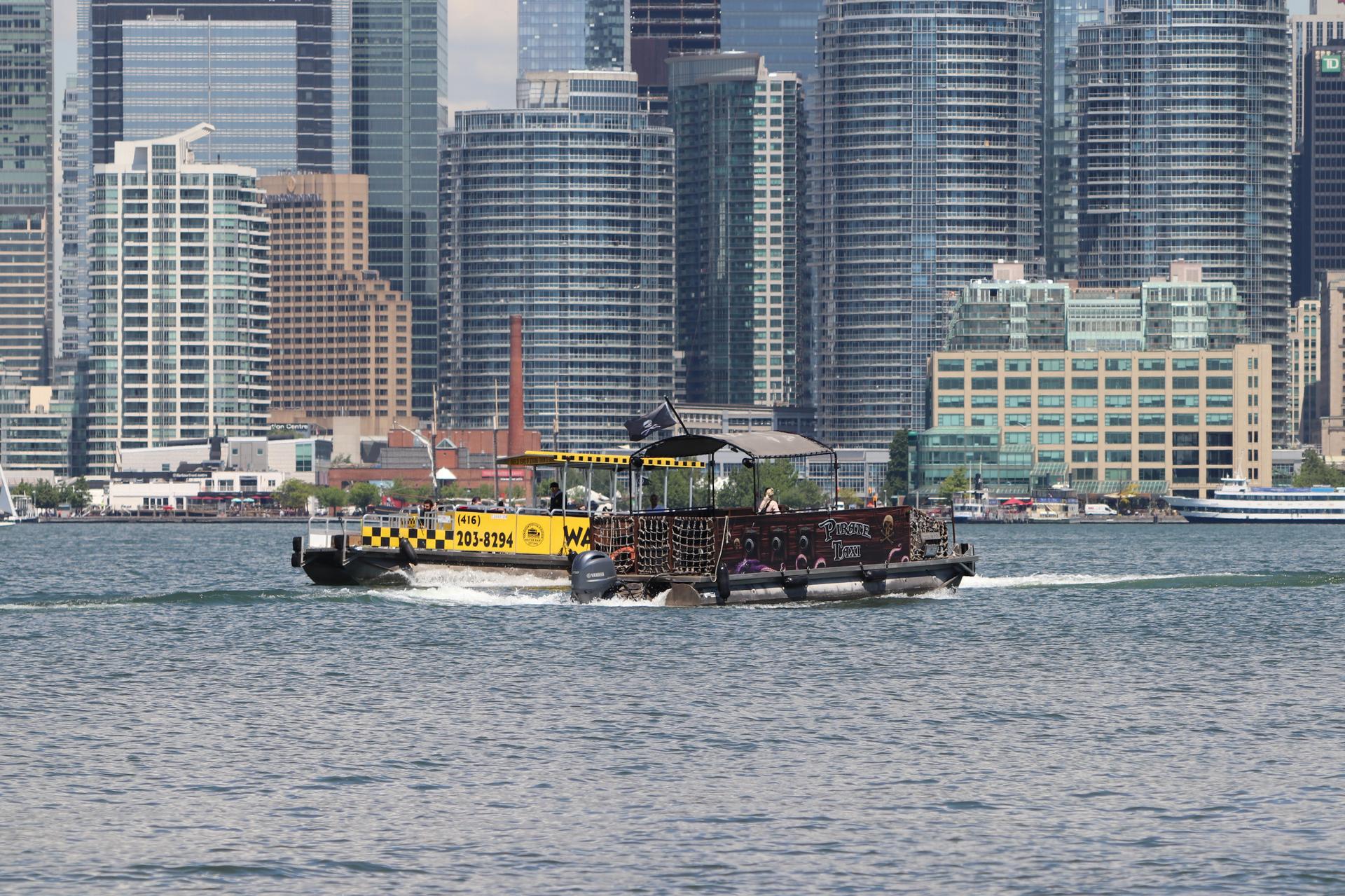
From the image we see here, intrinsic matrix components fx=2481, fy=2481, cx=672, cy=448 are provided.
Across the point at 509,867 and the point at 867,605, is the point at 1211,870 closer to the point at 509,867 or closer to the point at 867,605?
the point at 509,867

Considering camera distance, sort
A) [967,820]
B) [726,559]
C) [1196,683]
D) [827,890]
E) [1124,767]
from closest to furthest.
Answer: [827,890] → [967,820] → [1124,767] → [1196,683] → [726,559]

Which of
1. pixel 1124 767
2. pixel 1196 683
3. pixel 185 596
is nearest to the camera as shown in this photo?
pixel 1124 767

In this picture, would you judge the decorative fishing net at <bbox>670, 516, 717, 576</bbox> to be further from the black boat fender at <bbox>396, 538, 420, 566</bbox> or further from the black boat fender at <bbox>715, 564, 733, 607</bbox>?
the black boat fender at <bbox>396, 538, 420, 566</bbox>

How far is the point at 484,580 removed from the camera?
7938 centimetres

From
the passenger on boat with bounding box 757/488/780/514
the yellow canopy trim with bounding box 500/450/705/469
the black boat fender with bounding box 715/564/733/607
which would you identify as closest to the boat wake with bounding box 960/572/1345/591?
the yellow canopy trim with bounding box 500/450/705/469

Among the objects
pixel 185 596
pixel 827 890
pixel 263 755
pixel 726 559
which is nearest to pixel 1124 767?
pixel 827 890

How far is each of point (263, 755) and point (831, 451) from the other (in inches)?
1247

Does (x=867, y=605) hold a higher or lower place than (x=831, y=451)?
lower

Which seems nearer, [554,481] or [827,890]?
[827,890]

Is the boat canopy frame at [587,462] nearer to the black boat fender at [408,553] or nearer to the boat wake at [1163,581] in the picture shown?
the black boat fender at [408,553]

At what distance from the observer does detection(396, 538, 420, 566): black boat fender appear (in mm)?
79312

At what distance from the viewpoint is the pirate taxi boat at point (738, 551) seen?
71750mm

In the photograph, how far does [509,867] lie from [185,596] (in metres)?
51.9

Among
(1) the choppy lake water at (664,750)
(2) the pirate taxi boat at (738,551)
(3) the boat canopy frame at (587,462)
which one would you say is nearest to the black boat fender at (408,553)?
(1) the choppy lake water at (664,750)
